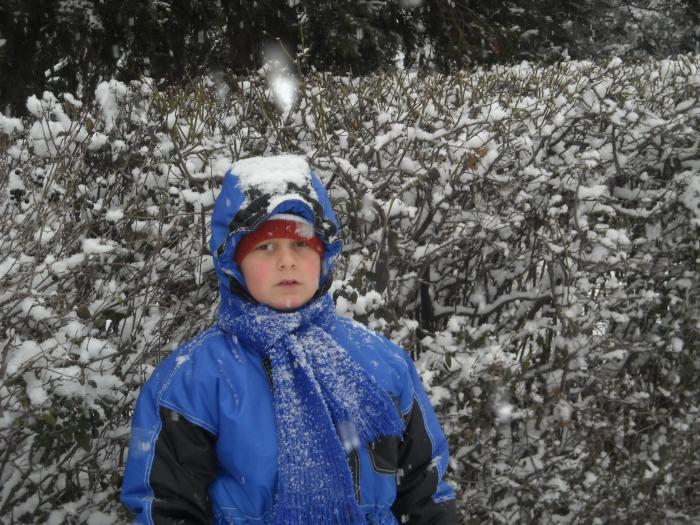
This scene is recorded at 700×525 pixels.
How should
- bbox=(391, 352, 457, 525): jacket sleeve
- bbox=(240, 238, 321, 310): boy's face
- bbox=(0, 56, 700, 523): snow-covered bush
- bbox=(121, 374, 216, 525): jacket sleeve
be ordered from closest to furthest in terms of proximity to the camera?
bbox=(121, 374, 216, 525): jacket sleeve
bbox=(240, 238, 321, 310): boy's face
bbox=(391, 352, 457, 525): jacket sleeve
bbox=(0, 56, 700, 523): snow-covered bush

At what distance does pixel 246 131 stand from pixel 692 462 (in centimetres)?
311

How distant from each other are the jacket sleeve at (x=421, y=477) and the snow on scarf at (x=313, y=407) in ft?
0.39

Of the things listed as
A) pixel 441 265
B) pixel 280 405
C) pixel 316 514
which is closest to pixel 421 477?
pixel 316 514

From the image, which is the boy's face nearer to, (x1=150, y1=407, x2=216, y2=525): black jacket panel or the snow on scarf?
the snow on scarf

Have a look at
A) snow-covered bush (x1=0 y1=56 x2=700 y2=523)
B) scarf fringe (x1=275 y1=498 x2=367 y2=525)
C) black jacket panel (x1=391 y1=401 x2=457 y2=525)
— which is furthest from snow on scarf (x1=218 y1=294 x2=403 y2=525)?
snow-covered bush (x1=0 y1=56 x2=700 y2=523)

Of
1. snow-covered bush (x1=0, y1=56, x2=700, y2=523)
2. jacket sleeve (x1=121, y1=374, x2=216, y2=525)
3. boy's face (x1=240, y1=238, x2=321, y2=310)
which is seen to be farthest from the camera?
snow-covered bush (x1=0, y1=56, x2=700, y2=523)

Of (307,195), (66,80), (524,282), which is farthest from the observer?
(66,80)

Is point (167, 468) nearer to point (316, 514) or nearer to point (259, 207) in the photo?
point (316, 514)

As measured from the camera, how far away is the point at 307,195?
191 centimetres

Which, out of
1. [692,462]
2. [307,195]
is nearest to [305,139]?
[307,195]

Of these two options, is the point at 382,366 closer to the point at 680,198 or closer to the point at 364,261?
the point at 364,261

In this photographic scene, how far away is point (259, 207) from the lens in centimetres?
181

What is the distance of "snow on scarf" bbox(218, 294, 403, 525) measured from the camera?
171 cm

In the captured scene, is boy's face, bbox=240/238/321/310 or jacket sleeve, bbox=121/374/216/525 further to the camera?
boy's face, bbox=240/238/321/310
